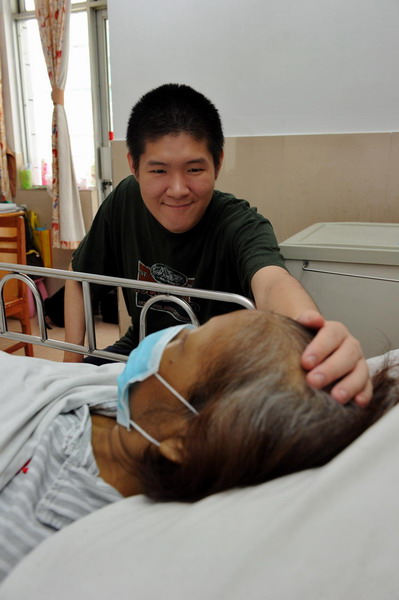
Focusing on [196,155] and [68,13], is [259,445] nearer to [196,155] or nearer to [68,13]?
[196,155]

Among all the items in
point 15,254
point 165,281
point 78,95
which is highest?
point 78,95

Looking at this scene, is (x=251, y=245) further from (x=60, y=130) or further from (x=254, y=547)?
(x=60, y=130)

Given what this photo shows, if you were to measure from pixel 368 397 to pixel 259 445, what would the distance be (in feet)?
0.66

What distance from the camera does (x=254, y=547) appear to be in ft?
1.77

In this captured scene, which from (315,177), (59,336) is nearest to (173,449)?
(315,177)

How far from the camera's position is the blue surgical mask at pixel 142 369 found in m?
0.79

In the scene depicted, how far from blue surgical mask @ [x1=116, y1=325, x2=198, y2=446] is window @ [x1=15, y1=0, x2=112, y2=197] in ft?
10.2

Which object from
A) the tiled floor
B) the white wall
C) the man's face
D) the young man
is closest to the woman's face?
the young man

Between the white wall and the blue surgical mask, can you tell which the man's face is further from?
the white wall

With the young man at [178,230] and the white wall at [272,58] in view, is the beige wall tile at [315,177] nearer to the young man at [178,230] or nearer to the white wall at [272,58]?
the white wall at [272,58]

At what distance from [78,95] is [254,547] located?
14.2 ft

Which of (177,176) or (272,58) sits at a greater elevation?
(272,58)

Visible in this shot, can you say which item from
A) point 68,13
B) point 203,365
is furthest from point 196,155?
point 68,13

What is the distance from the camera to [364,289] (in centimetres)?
155
